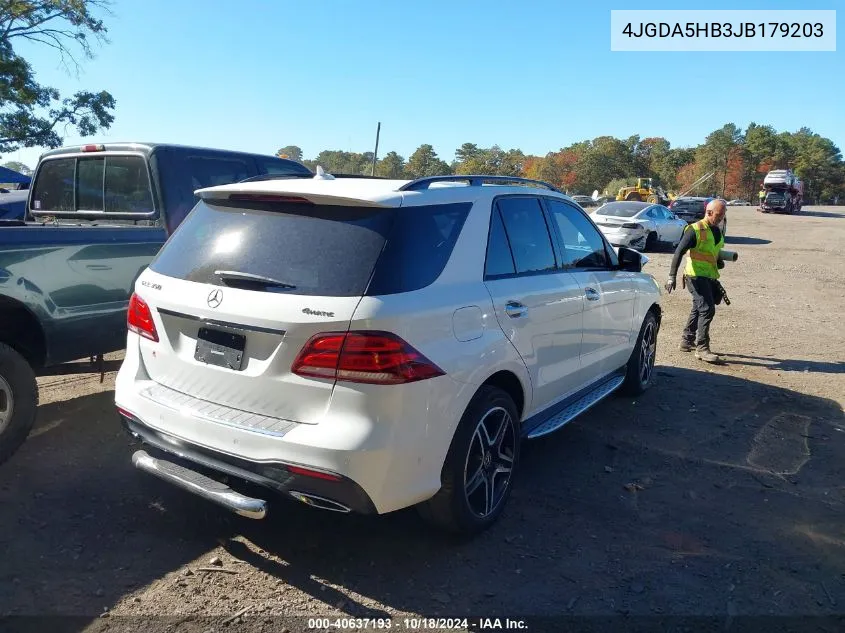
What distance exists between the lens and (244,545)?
340 cm

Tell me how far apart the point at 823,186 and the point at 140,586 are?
13372 centimetres

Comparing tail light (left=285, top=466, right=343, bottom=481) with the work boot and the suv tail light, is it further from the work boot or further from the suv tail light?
the work boot

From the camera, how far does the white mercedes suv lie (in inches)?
109

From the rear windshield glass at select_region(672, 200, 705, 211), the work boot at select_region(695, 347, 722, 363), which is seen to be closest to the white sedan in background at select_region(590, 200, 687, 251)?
the rear windshield glass at select_region(672, 200, 705, 211)

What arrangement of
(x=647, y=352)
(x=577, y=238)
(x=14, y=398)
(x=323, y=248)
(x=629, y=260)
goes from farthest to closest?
(x=647, y=352) < (x=629, y=260) < (x=577, y=238) < (x=14, y=398) < (x=323, y=248)

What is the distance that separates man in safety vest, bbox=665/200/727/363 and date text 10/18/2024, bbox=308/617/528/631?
5.62 meters

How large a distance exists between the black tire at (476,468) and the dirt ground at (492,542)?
0.57ft

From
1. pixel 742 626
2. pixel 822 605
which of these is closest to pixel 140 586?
pixel 742 626

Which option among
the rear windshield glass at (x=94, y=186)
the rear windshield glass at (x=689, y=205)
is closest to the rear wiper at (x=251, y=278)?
the rear windshield glass at (x=94, y=186)

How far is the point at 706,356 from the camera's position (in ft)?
25.0

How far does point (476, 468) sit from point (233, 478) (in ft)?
4.01

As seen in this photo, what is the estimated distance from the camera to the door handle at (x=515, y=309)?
3.54 meters

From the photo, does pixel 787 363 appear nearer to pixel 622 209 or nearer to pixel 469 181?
pixel 469 181

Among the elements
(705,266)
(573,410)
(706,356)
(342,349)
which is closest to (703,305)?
(705,266)
